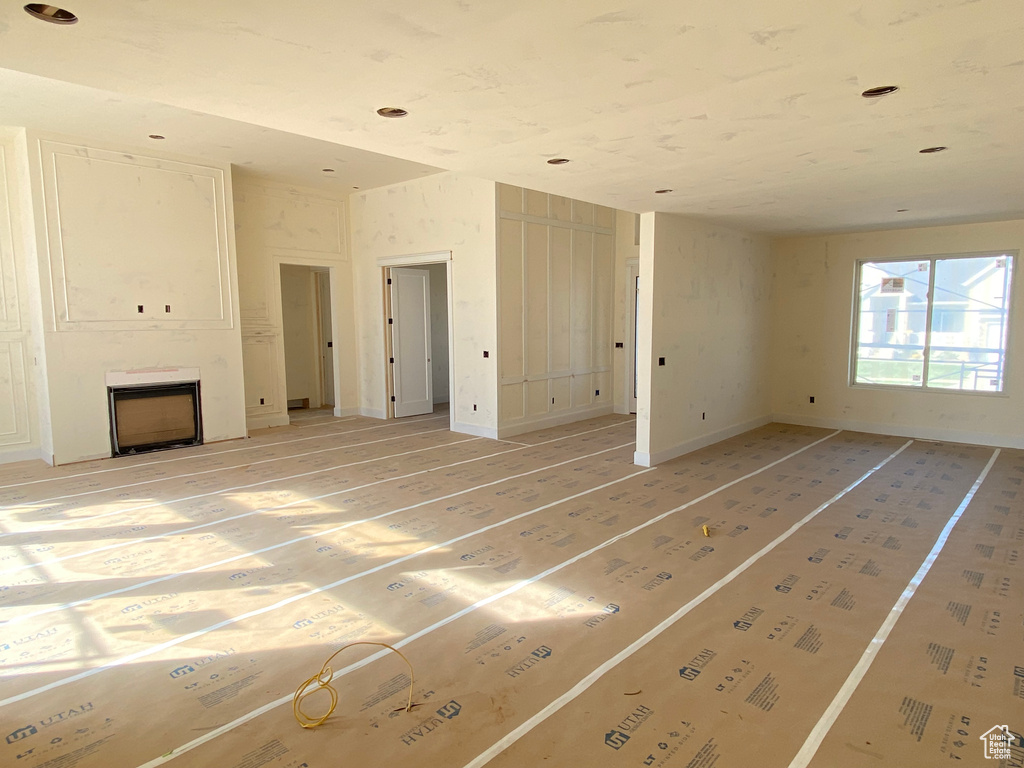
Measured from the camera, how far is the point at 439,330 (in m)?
10.5

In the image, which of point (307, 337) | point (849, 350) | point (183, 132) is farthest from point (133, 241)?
point (849, 350)

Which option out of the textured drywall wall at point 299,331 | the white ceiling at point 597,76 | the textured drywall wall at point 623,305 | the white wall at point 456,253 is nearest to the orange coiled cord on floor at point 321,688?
the white ceiling at point 597,76

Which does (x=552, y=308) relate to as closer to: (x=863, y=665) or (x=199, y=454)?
(x=199, y=454)

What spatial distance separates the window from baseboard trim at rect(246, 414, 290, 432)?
7.84m

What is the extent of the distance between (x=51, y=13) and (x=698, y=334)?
19.4 ft

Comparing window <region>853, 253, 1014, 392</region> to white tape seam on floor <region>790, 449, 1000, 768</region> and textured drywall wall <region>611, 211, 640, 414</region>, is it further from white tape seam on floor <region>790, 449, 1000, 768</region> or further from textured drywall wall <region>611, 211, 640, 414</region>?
white tape seam on floor <region>790, 449, 1000, 768</region>

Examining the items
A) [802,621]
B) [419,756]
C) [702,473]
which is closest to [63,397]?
[419,756]

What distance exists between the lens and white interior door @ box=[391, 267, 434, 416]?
875cm

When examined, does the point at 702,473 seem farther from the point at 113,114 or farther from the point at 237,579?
the point at 113,114

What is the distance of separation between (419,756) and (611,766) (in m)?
0.67

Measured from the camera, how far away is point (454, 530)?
13.8 feet

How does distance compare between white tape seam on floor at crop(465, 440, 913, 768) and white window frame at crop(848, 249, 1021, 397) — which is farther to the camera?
white window frame at crop(848, 249, 1021, 397)

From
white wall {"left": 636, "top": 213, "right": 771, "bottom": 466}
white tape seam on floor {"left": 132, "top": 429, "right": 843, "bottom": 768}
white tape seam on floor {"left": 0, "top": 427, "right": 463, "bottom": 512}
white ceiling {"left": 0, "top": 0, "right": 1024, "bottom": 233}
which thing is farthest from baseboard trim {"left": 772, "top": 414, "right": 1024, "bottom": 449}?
white tape seam on floor {"left": 0, "top": 427, "right": 463, "bottom": 512}

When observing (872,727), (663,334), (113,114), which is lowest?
(872,727)
